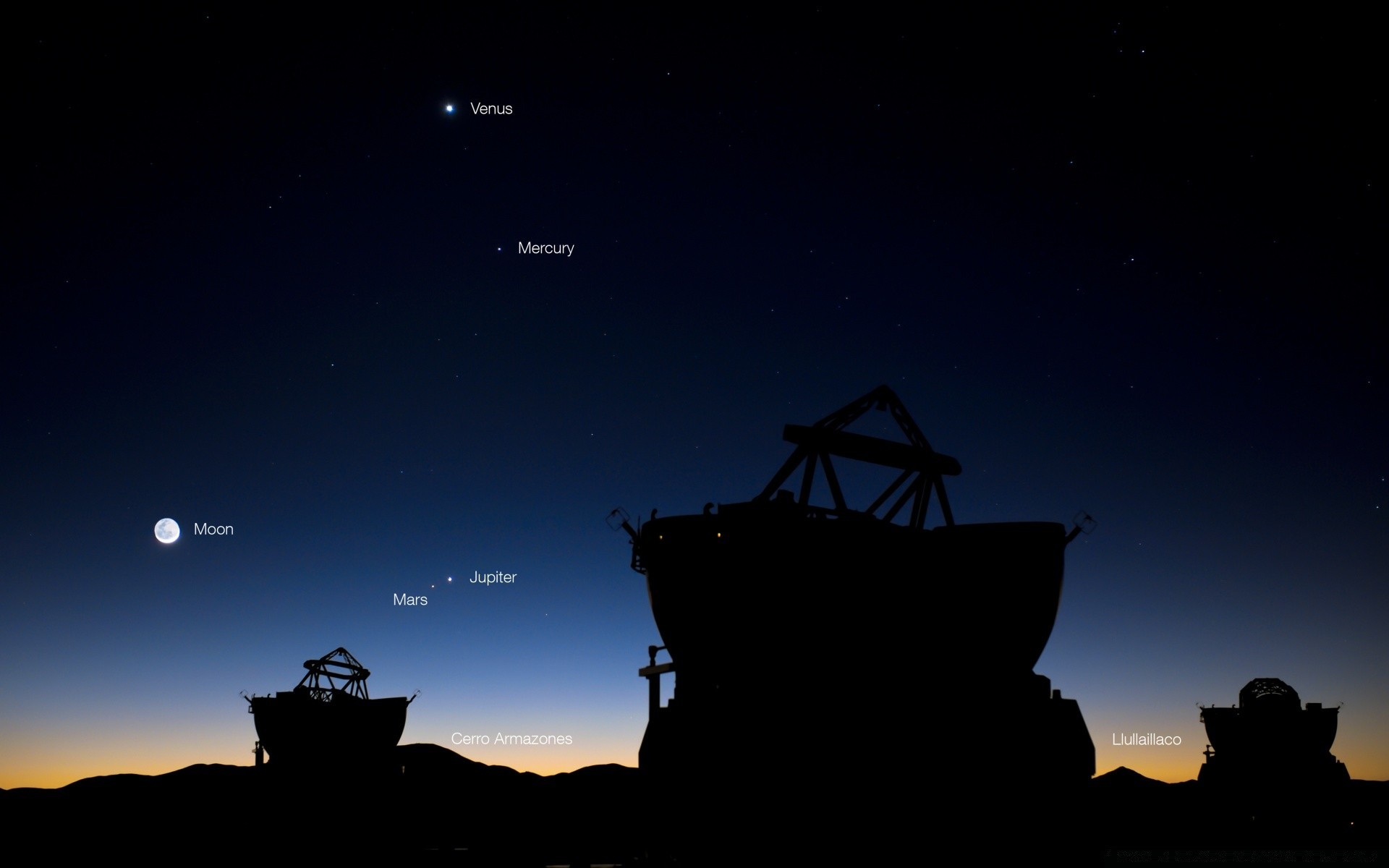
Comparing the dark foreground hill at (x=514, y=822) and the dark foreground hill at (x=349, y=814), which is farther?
the dark foreground hill at (x=349, y=814)

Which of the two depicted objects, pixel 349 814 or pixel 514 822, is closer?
pixel 349 814

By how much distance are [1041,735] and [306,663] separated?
129 feet

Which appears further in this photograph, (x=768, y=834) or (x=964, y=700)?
(x=964, y=700)

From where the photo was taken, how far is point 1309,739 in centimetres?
3997

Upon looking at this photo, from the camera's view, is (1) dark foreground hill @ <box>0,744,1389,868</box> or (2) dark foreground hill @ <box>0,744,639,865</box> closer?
(1) dark foreground hill @ <box>0,744,1389,868</box>

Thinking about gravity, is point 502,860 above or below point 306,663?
below

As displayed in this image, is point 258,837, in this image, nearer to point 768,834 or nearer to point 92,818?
point 768,834

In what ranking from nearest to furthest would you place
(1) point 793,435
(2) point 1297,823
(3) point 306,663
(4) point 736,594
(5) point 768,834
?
(5) point 768,834
(4) point 736,594
(1) point 793,435
(2) point 1297,823
(3) point 306,663

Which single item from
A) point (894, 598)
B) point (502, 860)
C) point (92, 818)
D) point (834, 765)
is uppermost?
point (894, 598)

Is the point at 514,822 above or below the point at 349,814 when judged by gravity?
below

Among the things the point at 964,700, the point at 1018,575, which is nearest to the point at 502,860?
the point at 964,700

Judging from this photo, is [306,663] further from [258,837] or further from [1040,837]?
[1040,837]

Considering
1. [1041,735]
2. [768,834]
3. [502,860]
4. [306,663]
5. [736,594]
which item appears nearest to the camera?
[768,834]

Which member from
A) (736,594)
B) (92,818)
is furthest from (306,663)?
(92,818)
